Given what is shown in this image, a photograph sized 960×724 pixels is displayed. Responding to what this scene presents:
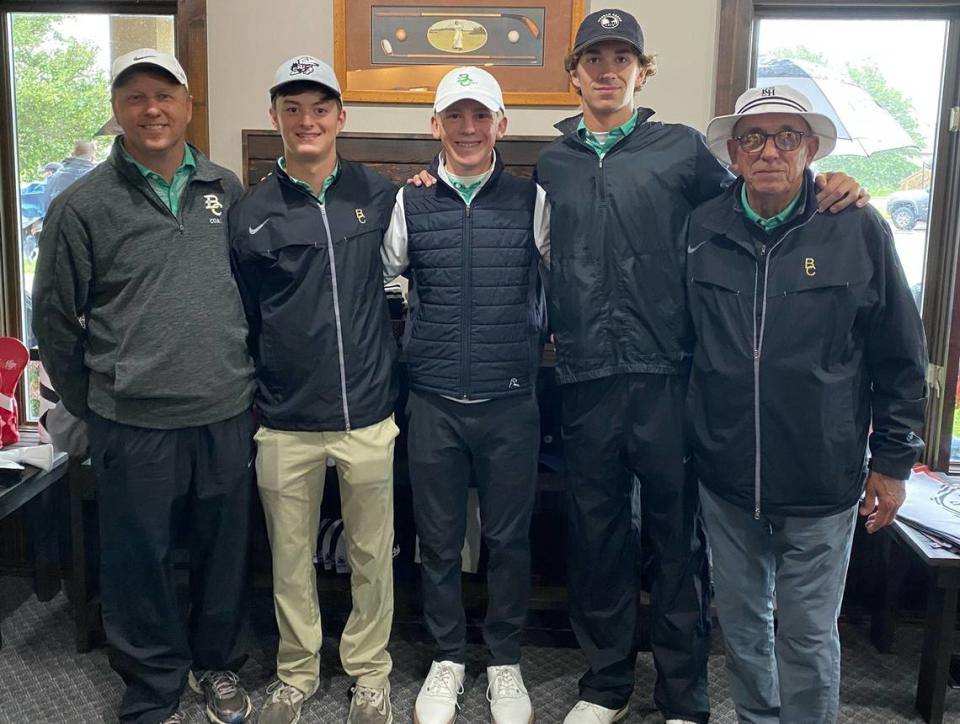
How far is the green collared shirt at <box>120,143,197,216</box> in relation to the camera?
70.3 inches

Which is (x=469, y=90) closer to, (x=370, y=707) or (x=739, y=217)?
(x=739, y=217)

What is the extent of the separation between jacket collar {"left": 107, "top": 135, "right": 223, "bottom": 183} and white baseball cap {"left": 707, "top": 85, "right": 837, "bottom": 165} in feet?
3.83

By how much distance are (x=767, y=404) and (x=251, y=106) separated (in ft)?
6.50

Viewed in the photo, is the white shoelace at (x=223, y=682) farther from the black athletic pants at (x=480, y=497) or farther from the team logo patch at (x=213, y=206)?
the team logo patch at (x=213, y=206)

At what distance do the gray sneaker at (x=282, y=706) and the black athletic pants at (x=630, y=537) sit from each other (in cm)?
74

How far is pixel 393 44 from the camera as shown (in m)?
2.58

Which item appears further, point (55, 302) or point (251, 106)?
point (251, 106)

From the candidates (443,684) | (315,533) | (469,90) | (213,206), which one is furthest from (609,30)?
(443,684)

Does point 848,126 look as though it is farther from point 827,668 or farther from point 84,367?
point 84,367

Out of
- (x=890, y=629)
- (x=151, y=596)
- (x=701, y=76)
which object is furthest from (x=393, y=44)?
(x=890, y=629)

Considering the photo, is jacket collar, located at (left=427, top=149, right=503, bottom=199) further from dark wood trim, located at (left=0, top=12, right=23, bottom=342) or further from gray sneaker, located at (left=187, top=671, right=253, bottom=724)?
dark wood trim, located at (left=0, top=12, right=23, bottom=342)

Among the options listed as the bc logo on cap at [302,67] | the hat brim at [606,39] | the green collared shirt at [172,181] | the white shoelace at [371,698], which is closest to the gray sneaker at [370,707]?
the white shoelace at [371,698]

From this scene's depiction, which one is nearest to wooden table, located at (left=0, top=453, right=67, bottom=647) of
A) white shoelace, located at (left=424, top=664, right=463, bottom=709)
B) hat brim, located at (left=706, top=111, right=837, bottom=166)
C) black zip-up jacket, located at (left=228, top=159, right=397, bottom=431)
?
black zip-up jacket, located at (left=228, top=159, right=397, bottom=431)

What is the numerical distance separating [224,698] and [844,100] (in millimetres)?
2624
